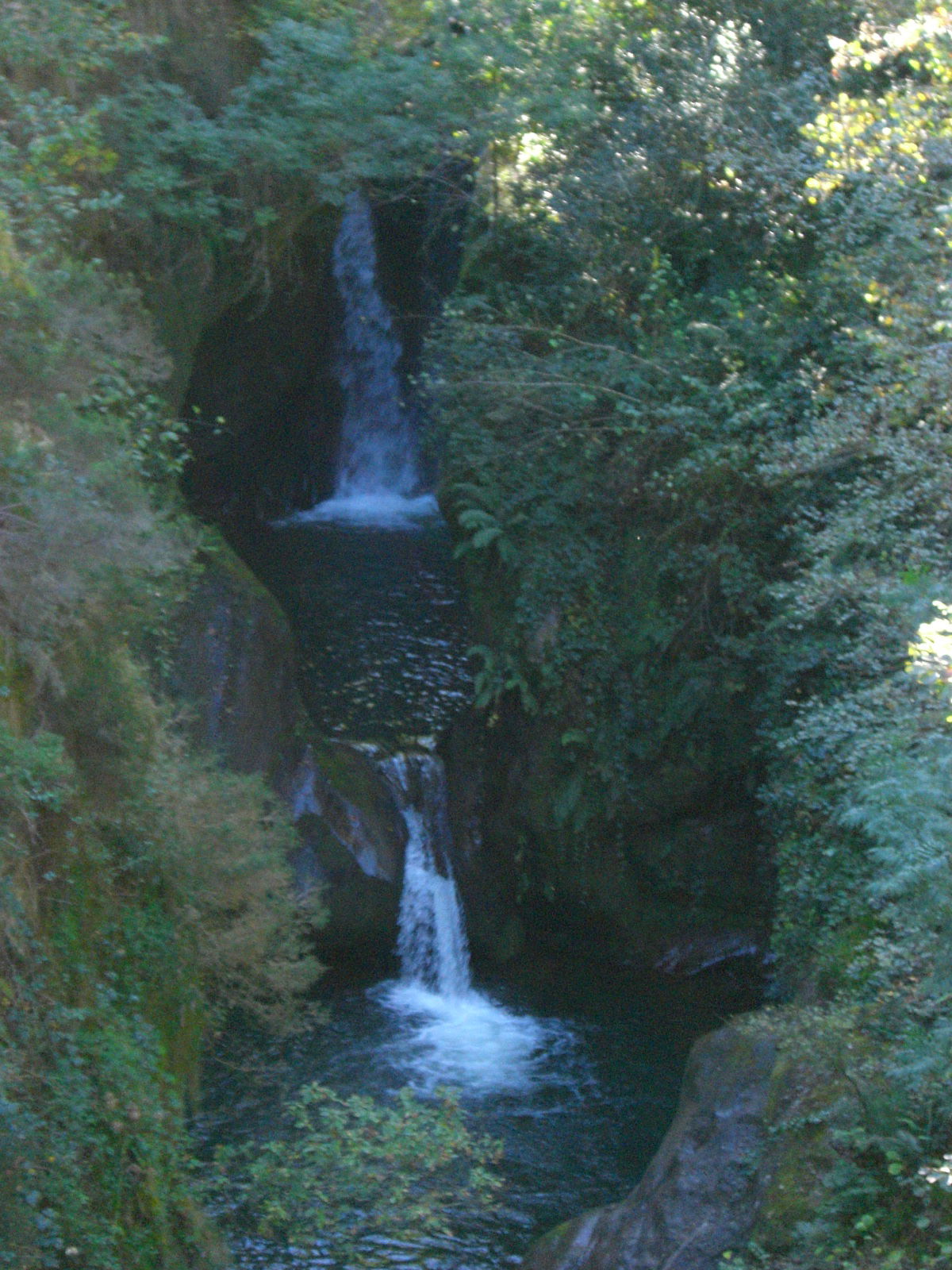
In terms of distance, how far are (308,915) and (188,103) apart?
24.3 feet

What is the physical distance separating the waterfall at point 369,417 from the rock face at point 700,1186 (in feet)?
38.6

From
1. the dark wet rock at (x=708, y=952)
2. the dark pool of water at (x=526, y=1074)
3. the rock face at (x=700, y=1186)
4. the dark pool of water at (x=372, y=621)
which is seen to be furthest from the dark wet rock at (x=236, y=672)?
the rock face at (x=700, y=1186)

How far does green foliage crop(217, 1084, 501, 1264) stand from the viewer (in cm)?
768

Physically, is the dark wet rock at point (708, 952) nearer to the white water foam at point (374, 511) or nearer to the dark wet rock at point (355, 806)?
the dark wet rock at point (355, 806)

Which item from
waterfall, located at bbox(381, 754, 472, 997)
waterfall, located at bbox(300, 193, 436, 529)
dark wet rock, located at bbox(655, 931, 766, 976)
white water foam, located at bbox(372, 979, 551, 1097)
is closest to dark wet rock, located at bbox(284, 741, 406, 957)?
waterfall, located at bbox(381, 754, 472, 997)

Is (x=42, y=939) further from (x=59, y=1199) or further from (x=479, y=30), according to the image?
(x=479, y=30)

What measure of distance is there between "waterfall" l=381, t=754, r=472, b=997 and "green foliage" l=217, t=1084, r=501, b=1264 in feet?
12.0

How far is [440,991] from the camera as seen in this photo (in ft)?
39.4

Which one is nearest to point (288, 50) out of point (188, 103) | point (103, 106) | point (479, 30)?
point (188, 103)

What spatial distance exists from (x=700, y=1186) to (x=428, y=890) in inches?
223

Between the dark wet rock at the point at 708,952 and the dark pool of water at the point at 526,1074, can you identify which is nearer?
the dark pool of water at the point at 526,1074

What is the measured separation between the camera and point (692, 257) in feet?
43.3

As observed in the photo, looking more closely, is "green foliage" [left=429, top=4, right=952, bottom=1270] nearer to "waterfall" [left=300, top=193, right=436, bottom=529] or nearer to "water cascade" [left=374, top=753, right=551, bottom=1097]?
"water cascade" [left=374, top=753, right=551, bottom=1097]

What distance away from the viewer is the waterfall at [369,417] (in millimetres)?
18375
